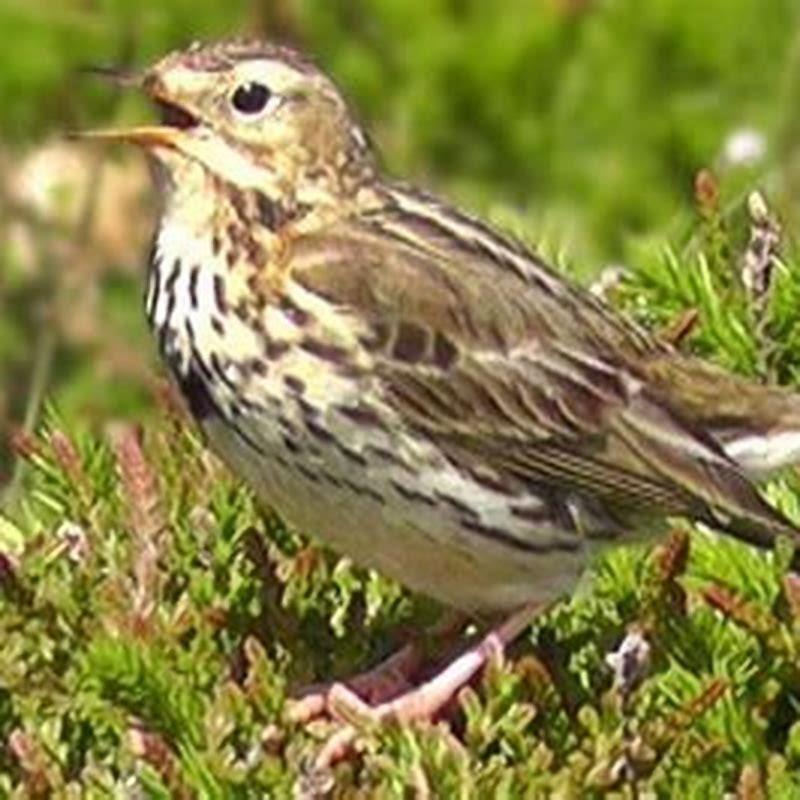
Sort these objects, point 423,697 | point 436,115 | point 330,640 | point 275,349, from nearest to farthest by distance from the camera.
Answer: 1. point 423,697
2. point 330,640
3. point 275,349
4. point 436,115

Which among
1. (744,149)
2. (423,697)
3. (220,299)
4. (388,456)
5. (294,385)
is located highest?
(744,149)

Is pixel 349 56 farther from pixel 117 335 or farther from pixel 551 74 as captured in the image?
pixel 117 335

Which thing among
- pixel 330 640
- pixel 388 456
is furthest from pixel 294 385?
pixel 330 640

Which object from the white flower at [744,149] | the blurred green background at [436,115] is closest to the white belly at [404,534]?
the white flower at [744,149]

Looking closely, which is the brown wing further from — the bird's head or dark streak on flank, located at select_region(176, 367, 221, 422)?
dark streak on flank, located at select_region(176, 367, 221, 422)

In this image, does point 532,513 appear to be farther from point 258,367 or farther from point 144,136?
point 144,136

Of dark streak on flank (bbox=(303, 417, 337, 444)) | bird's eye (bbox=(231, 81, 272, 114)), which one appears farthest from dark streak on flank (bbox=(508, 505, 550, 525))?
bird's eye (bbox=(231, 81, 272, 114))

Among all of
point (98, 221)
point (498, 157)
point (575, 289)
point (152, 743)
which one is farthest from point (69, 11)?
point (152, 743)
